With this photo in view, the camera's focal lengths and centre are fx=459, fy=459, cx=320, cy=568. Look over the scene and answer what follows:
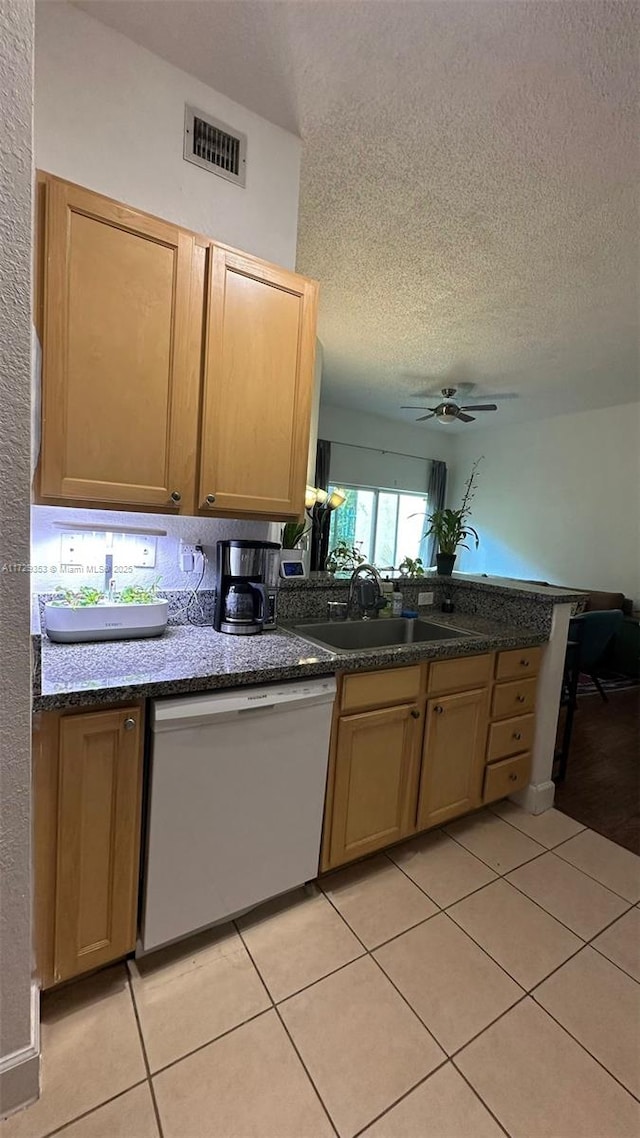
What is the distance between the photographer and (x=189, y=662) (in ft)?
4.54

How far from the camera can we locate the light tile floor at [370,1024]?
1065mm

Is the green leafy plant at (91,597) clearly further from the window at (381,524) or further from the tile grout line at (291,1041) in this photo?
the window at (381,524)

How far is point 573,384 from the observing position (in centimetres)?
442

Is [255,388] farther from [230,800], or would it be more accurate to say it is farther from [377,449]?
[377,449]

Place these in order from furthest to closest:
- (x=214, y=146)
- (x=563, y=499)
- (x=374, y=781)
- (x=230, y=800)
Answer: (x=563, y=499)
(x=374, y=781)
(x=214, y=146)
(x=230, y=800)

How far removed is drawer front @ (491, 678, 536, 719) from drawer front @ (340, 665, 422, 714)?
524 millimetres

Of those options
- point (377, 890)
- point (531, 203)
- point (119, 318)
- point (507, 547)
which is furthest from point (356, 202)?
point (507, 547)

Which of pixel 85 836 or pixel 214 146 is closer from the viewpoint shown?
pixel 85 836

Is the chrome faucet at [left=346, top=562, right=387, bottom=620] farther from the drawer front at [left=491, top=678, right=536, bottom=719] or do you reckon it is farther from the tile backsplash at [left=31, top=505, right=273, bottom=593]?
the drawer front at [left=491, top=678, right=536, bottom=719]

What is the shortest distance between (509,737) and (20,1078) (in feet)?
6.40

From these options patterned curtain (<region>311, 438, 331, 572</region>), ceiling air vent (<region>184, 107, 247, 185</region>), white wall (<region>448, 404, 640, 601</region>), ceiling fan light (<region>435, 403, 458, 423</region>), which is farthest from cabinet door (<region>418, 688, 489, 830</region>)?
white wall (<region>448, 404, 640, 601</region>)

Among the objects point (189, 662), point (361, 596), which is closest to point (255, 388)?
point (189, 662)

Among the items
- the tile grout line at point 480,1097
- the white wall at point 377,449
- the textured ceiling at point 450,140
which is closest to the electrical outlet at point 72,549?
the textured ceiling at point 450,140

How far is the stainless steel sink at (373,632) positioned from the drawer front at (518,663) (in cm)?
20
